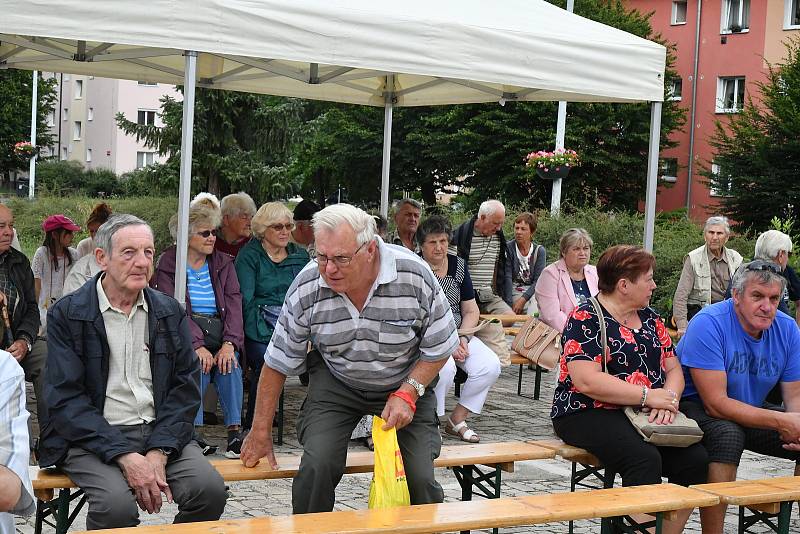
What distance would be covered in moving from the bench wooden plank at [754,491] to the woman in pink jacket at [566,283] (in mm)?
3571

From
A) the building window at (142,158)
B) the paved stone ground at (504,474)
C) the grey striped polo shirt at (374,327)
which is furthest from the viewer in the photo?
the building window at (142,158)

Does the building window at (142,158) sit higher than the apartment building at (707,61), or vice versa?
the apartment building at (707,61)

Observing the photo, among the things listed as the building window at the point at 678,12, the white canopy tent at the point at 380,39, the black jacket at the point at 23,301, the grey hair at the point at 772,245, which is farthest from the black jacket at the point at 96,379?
the building window at the point at 678,12

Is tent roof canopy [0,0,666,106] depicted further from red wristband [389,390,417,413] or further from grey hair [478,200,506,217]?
red wristband [389,390,417,413]

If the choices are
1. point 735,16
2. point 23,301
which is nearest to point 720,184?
point 735,16

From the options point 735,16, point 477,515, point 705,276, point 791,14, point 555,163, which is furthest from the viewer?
point 735,16

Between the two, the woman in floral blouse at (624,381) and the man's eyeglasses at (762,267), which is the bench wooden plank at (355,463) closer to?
the woman in floral blouse at (624,381)

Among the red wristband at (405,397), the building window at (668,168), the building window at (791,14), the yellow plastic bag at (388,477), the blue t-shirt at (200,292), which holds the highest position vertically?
the building window at (791,14)

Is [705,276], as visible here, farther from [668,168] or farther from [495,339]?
[668,168]

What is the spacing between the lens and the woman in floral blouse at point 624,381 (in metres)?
4.94

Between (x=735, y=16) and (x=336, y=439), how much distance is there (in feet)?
122

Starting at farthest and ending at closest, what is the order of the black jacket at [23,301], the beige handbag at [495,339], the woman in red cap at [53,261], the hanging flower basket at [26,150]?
the hanging flower basket at [26,150] → the beige handbag at [495,339] → the woman in red cap at [53,261] → the black jacket at [23,301]

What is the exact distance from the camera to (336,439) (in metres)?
4.40

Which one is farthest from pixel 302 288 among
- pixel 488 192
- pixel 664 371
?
pixel 488 192
